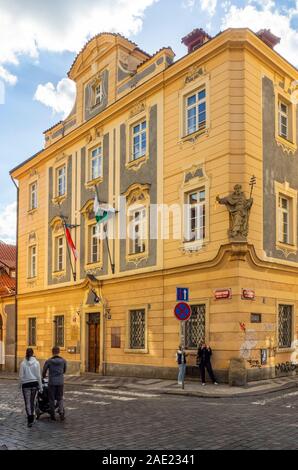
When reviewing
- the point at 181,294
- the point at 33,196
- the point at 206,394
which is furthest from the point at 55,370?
the point at 33,196

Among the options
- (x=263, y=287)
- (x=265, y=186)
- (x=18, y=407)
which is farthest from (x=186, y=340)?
(x=18, y=407)

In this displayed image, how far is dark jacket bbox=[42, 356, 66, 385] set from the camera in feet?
39.8

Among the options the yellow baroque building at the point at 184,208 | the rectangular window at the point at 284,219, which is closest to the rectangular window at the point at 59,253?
the yellow baroque building at the point at 184,208

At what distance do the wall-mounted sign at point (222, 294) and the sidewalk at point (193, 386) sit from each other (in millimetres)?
2871

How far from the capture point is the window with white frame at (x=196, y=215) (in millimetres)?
20219

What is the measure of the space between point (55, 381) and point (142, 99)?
14855 mm

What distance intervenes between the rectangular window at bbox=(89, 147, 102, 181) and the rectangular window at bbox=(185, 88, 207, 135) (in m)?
6.32

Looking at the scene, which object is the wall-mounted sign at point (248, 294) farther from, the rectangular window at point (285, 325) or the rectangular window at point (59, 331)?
the rectangular window at point (59, 331)

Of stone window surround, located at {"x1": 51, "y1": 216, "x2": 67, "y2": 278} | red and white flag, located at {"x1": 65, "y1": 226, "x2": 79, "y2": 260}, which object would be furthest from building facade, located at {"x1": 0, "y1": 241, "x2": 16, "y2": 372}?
red and white flag, located at {"x1": 65, "y1": 226, "x2": 79, "y2": 260}

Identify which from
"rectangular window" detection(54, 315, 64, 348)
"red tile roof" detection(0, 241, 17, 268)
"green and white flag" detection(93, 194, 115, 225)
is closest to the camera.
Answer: "green and white flag" detection(93, 194, 115, 225)

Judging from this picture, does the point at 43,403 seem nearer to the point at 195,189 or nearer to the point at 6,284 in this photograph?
the point at 195,189

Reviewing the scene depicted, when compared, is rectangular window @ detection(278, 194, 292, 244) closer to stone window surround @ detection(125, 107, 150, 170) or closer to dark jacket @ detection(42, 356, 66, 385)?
stone window surround @ detection(125, 107, 150, 170)

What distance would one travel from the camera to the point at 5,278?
37531 mm

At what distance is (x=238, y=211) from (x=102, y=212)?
25.3ft
